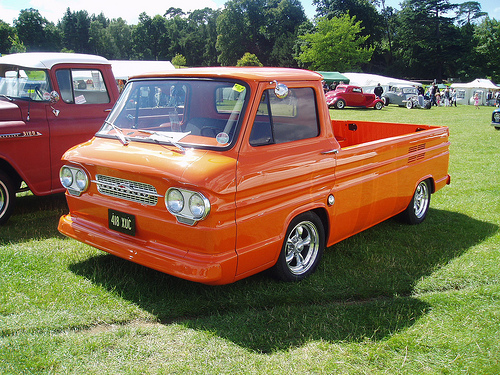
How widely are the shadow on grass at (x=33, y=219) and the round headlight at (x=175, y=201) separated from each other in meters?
2.65

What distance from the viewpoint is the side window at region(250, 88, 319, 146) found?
3.75 metres

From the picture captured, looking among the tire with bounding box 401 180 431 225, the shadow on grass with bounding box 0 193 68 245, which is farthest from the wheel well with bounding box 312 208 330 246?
the shadow on grass with bounding box 0 193 68 245

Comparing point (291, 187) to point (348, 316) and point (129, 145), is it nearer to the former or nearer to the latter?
point (348, 316)

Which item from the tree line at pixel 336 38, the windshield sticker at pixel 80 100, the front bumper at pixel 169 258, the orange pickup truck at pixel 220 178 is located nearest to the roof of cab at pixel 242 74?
the orange pickup truck at pixel 220 178

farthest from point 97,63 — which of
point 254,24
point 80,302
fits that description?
point 254,24

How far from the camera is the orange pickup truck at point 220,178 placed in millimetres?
3316

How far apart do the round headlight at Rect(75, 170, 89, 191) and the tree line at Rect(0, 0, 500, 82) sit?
65.8 metres

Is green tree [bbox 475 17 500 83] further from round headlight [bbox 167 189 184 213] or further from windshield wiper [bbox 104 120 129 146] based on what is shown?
round headlight [bbox 167 189 184 213]

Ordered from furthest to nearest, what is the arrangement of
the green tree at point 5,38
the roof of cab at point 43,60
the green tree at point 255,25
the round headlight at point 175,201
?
the green tree at point 255,25 → the green tree at point 5,38 → the roof of cab at point 43,60 → the round headlight at point 175,201

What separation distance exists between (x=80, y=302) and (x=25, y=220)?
276 centimetres

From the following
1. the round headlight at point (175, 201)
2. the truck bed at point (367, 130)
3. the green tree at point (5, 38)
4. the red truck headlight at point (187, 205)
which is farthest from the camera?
the green tree at point (5, 38)

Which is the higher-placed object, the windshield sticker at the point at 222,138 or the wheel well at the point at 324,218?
the windshield sticker at the point at 222,138

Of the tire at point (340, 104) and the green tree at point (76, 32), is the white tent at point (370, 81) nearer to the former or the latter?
the tire at point (340, 104)

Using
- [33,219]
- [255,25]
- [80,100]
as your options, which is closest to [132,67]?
[80,100]
